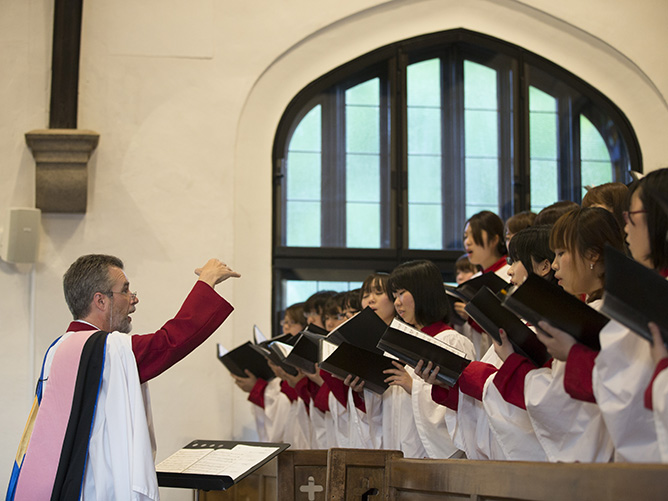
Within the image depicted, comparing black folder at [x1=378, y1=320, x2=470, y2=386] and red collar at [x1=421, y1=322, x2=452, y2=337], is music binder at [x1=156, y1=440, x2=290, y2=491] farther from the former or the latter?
red collar at [x1=421, y1=322, x2=452, y2=337]

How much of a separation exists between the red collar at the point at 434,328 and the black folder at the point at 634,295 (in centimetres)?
229

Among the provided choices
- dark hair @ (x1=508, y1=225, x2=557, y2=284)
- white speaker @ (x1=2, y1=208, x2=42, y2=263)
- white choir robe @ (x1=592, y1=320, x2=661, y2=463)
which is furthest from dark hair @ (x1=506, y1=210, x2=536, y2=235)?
white speaker @ (x1=2, y1=208, x2=42, y2=263)

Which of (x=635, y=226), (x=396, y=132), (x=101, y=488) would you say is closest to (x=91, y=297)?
(x=101, y=488)

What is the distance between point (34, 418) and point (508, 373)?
202cm

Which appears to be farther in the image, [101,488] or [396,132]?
[396,132]

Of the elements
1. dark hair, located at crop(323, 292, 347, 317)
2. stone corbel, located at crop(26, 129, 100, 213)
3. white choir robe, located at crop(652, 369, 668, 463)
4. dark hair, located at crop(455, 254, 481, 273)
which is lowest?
white choir robe, located at crop(652, 369, 668, 463)

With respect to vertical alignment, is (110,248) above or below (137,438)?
above

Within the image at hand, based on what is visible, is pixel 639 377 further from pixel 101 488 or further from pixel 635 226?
pixel 101 488

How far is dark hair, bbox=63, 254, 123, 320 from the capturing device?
151 inches

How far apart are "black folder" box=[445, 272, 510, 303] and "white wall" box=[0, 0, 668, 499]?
2.99 m

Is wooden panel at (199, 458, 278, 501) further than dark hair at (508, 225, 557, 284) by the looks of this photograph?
Yes

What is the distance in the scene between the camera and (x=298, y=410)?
606 cm

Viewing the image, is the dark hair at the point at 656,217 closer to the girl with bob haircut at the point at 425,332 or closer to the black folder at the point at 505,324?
the black folder at the point at 505,324

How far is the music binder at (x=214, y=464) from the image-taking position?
3.57 metres
